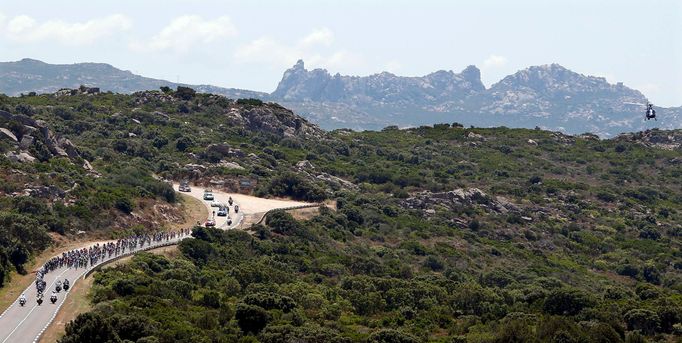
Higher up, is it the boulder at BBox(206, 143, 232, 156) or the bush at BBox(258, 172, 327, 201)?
the boulder at BBox(206, 143, 232, 156)

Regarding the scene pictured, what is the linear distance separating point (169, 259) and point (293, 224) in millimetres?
20707

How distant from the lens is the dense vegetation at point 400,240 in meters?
46.6

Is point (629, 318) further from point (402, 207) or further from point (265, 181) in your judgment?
point (265, 181)

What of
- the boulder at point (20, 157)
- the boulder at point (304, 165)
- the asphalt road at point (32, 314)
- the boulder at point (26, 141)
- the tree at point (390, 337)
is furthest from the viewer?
the boulder at point (304, 165)

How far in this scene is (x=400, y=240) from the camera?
87.9 meters

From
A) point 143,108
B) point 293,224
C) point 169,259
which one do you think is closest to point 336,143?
point 143,108

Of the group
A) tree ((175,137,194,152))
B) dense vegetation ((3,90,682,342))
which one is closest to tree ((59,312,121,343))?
dense vegetation ((3,90,682,342))

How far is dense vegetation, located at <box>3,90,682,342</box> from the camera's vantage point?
46.6 metres

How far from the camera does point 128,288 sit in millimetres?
48000

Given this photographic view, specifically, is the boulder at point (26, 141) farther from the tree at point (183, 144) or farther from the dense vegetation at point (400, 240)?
the tree at point (183, 144)

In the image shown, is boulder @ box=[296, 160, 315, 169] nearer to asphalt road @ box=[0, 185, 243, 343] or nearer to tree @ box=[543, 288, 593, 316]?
asphalt road @ box=[0, 185, 243, 343]

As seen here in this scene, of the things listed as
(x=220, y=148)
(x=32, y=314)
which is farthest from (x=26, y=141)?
(x=32, y=314)

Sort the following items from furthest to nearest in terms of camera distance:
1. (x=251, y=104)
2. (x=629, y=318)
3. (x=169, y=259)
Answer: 1. (x=251, y=104)
2. (x=169, y=259)
3. (x=629, y=318)

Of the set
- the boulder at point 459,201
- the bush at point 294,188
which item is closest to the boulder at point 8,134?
the bush at point 294,188
